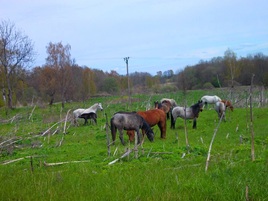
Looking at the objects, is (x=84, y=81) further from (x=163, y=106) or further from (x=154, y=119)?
(x=154, y=119)

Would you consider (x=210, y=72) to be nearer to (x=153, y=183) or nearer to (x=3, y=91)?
(x=3, y=91)

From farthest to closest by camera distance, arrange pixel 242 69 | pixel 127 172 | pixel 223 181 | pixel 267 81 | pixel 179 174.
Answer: pixel 242 69 < pixel 267 81 < pixel 127 172 < pixel 179 174 < pixel 223 181

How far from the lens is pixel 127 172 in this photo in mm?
7152

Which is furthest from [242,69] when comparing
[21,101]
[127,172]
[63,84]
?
[127,172]

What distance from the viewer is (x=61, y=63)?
4153cm

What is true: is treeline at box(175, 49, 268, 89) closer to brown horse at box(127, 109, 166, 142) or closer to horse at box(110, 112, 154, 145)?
brown horse at box(127, 109, 166, 142)

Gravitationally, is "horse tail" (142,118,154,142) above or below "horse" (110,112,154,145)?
below

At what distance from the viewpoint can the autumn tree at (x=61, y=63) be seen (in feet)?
134

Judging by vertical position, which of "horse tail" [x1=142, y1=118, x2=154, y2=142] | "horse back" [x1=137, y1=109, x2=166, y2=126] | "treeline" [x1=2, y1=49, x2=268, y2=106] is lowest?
"horse tail" [x1=142, y1=118, x2=154, y2=142]

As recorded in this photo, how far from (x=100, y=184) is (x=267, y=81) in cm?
3951

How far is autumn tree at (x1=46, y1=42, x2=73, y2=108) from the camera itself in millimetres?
40938

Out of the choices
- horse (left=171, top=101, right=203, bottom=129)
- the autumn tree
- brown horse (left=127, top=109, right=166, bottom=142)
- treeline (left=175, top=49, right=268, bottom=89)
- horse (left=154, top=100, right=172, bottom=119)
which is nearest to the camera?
brown horse (left=127, top=109, right=166, bottom=142)

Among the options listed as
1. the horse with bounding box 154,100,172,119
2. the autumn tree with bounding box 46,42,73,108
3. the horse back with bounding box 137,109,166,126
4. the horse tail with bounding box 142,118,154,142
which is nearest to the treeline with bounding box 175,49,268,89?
the autumn tree with bounding box 46,42,73,108

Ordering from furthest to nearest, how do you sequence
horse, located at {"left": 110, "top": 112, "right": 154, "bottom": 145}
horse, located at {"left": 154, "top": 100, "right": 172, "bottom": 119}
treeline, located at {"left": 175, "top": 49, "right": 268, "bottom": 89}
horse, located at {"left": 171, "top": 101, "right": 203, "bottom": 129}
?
1. treeline, located at {"left": 175, "top": 49, "right": 268, "bottom": 89}
2. horse, located at {"left": 154, "top": 100, "right": 172, "bottom": 119}
3. horse, located at {"left": 171, "top": 101, "right": 203, "bottom": 129}
4. horse, located at {"left": 110, "top": 112, "right": 154, "bottom": 145}
